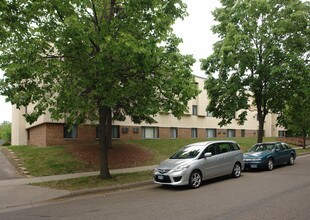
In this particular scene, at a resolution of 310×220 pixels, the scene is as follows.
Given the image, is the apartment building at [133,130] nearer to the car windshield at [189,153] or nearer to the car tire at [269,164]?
the car windshield at [189,153]

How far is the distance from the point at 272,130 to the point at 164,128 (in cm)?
2694

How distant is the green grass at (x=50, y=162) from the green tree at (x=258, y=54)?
10406 mm

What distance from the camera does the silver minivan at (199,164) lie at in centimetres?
1066

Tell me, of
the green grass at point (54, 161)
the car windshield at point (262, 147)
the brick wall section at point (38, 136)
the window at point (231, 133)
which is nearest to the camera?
the green grass at point (54, 161)

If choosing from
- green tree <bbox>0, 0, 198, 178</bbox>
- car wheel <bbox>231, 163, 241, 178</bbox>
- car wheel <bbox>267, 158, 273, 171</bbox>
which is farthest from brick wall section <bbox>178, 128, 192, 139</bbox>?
green tree <bbox>0, 0, 198, 178</bbox>

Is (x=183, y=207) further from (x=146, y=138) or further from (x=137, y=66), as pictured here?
(x=146, y=138)

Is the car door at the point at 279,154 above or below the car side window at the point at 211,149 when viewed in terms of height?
below

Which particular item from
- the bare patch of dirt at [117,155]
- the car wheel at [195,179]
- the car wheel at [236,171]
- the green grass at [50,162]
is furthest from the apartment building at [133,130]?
the car wheel at [195,179]

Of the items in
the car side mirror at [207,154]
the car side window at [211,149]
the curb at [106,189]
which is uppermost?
the car side window at [211,149]

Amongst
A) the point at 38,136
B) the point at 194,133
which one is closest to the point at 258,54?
the point at 194,133

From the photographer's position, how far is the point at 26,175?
14070 mm

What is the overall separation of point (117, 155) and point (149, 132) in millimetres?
11113

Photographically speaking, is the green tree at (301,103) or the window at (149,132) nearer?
the green tree at (301,103)

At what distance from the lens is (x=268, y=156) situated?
15578 millimetres
